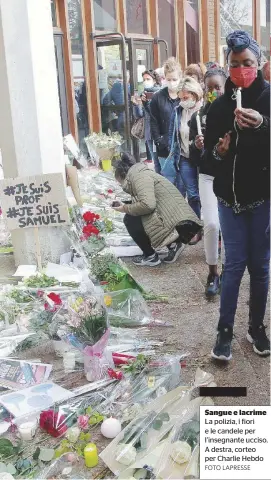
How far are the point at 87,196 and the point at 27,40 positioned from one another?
283 cm

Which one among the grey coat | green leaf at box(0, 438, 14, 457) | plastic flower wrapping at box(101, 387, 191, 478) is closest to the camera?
plastic flower wrapping at box(101, 387, 191, 478)

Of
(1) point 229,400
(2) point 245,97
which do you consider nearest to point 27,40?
(2) point 245,97

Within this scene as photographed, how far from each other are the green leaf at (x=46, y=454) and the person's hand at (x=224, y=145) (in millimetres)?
1700

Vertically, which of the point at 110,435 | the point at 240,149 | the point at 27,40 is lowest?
the point at 110,435

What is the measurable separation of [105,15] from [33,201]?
22.9 feet

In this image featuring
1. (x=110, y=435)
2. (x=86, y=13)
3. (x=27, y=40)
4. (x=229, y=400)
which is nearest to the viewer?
(x=110, y=435)

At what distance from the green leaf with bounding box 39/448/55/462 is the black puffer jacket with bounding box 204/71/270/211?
5.11ft

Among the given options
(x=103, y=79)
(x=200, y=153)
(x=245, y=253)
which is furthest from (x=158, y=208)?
(x=103, y=79)

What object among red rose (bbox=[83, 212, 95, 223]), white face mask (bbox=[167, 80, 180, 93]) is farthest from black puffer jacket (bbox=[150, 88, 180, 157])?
red rose (bbox=[83, 212, 95, 223])

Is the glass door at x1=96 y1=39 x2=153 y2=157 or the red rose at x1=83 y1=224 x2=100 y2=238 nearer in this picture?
the red rose at x1=83 y1=224 x2=100 y2=238

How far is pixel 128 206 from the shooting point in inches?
194

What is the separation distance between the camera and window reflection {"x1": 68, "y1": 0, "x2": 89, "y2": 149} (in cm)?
973

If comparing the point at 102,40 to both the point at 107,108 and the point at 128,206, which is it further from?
the point at 128,206

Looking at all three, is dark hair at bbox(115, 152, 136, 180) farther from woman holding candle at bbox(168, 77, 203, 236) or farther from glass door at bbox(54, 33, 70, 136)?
glass door at bbox(54, 33, 70, 136)
